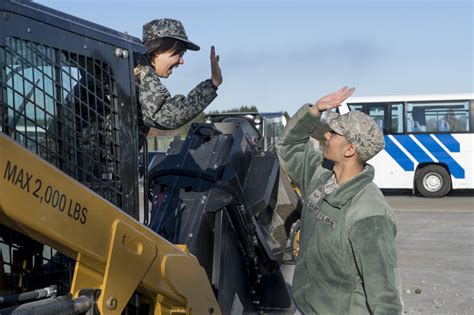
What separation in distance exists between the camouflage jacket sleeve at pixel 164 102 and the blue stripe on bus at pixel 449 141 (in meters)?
16.7

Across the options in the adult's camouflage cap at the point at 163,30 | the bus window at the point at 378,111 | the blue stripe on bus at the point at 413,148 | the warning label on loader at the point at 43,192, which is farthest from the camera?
the bus window at the point at 378,111

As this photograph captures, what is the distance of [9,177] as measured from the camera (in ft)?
7.50

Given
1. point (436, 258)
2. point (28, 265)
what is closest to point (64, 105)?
point (28, 265)

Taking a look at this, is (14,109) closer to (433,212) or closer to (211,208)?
(211,208)

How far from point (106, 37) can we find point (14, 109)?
0.71m

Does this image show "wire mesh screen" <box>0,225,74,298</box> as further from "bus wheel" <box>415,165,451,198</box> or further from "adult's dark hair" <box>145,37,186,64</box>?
"bus wheel" <box>415,165,451,198</box>

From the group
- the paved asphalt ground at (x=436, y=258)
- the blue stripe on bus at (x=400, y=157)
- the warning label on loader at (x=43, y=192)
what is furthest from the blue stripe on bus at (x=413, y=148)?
the warning label on loader at (x=43, y=192)

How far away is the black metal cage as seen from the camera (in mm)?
2609

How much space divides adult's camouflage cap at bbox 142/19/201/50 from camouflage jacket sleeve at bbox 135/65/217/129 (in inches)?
8.7

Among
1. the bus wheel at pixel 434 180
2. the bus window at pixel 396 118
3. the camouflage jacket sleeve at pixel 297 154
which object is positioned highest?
the camouflage jacket sleeve at pixel 297 154

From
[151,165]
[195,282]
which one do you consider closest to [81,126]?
[195,282]

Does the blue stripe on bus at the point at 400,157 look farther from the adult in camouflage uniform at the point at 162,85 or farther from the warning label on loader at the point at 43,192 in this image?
the warning label on loader at the point at 43,192

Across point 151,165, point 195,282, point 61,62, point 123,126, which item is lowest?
point 195,282

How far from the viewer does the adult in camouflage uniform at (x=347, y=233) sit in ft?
10.7
